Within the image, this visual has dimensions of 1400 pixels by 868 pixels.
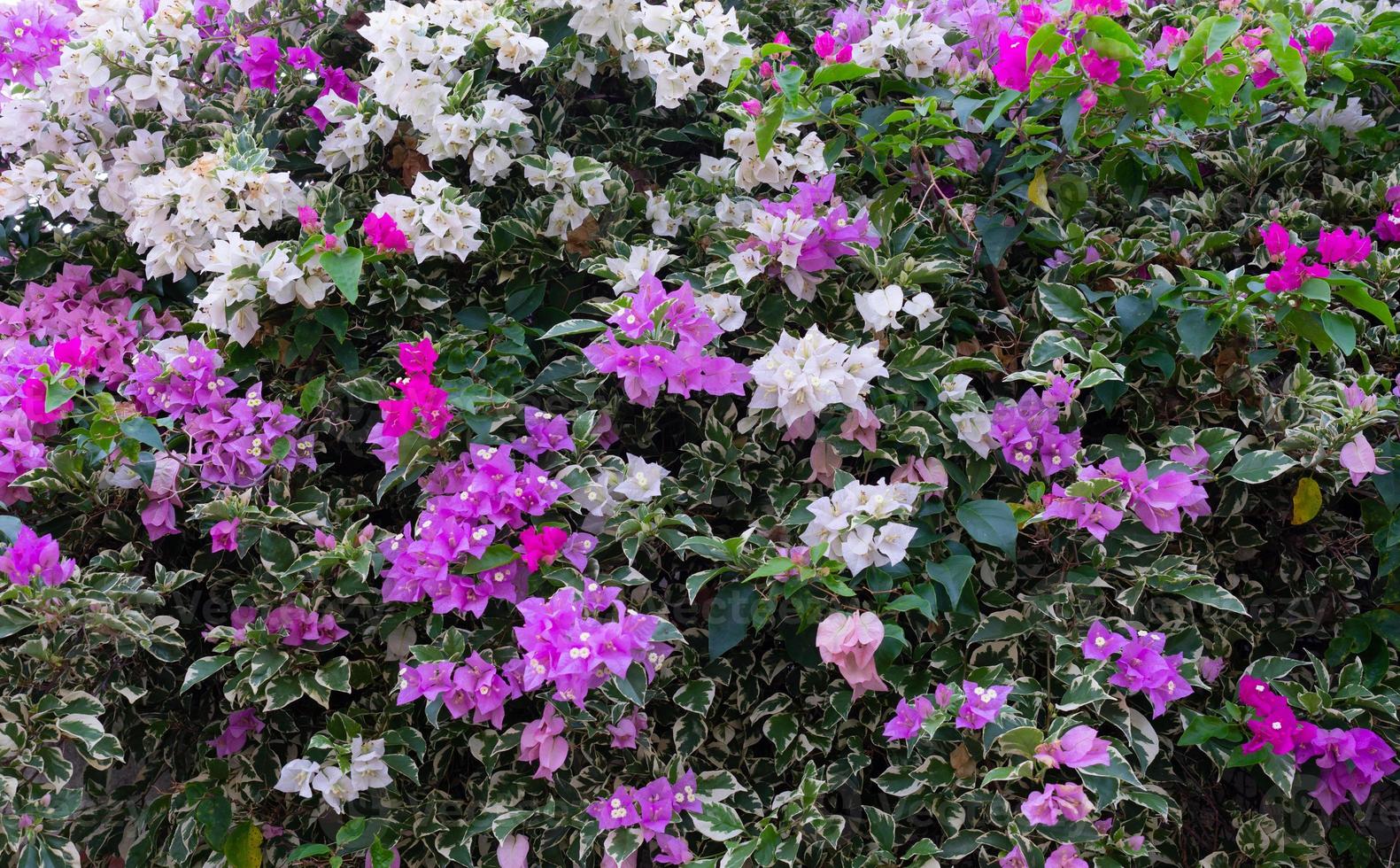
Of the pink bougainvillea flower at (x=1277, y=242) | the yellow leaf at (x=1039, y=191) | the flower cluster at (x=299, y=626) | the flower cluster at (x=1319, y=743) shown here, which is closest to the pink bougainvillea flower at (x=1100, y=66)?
the yellow leaf at (x=1039, y=191)

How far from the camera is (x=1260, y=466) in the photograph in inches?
55.8

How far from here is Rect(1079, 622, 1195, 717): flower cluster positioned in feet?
4.32

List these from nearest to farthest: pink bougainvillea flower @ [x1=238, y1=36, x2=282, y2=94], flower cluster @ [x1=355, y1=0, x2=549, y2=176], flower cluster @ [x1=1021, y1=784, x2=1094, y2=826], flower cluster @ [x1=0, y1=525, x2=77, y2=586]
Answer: flower cluster @ [x1=1021, y1=784, x2=1094, y2=826] → flower cluster @ [x1=0, y1=525, x2=77, y2=586] → flower cluster @ [x1=355, y1=0, x2=549, y2=176] → pink bougainvillea flower @ [x1=238, y1=36, x2=282, y2=94]

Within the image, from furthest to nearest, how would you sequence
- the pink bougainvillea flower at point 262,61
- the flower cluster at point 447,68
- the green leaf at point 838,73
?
the pink bougainvillea flower at point 262,61 < the flower cluster at point 447,68 < the green leaf at point 838,73

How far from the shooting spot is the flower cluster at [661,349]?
1419 millimetres

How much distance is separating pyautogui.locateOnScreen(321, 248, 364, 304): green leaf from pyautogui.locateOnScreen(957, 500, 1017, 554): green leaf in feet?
2.97

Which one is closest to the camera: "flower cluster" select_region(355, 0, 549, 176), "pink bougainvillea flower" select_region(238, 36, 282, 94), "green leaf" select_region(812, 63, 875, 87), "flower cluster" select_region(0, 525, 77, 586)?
"flower cluster" select_region(0, 525, 77, 586)

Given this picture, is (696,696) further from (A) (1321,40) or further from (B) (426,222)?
(A) (1321,40)

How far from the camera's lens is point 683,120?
1999mm

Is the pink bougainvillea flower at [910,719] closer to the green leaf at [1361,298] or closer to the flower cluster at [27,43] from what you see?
the green leaf at [1361,298]

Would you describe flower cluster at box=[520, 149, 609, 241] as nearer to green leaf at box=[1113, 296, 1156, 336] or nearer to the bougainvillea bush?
the bougainvillea bush

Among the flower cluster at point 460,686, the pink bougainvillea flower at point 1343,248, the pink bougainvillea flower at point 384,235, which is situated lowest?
the flower cluster at point 460,686

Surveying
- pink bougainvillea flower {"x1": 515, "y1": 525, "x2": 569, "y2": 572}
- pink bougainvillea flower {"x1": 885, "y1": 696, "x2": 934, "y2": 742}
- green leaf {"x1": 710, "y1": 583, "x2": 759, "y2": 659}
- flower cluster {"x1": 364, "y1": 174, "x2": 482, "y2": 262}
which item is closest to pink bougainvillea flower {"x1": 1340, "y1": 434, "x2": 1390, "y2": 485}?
pink bougainvillea flower {"x1": 885, "y1": 696, "x2": 934, "y2": 742}

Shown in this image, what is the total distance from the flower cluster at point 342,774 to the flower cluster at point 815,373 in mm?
738
